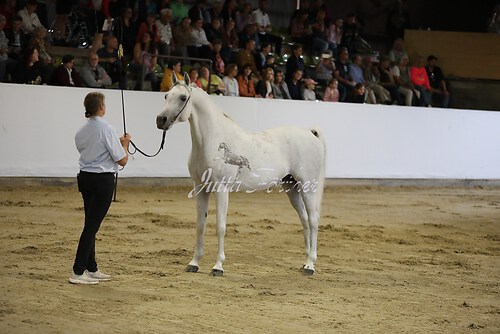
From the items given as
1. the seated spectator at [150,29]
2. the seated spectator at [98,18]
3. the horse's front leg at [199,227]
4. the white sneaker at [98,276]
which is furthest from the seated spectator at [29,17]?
the white sneaker at [98,276]

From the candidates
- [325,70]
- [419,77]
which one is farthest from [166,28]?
[419,77]

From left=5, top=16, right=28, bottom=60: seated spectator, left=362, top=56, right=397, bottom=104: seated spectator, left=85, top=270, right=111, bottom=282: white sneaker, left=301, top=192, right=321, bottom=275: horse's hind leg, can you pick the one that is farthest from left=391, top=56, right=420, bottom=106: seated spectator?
left=85, top=270, right=111, bottom=282: white sneaker

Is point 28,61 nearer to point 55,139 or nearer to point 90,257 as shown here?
point 55,139

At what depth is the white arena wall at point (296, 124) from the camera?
15133mm

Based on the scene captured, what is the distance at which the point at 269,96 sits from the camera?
61.4 ft

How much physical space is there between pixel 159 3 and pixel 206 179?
11.6m

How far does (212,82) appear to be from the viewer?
58.3ft

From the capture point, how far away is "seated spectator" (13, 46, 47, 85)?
50.2 ft

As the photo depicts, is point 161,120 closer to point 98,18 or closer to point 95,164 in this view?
point 95,164

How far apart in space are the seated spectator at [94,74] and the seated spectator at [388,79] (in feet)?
26.7

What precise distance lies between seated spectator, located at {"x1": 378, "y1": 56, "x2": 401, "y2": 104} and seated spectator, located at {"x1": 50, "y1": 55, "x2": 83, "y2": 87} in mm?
8842

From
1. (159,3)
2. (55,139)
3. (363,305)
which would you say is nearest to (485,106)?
(159,3)

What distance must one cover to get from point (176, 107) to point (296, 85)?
1099 centimetres

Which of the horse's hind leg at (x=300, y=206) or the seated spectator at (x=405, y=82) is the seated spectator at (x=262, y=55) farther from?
the horse's hind leg at (x=300, y=206)
